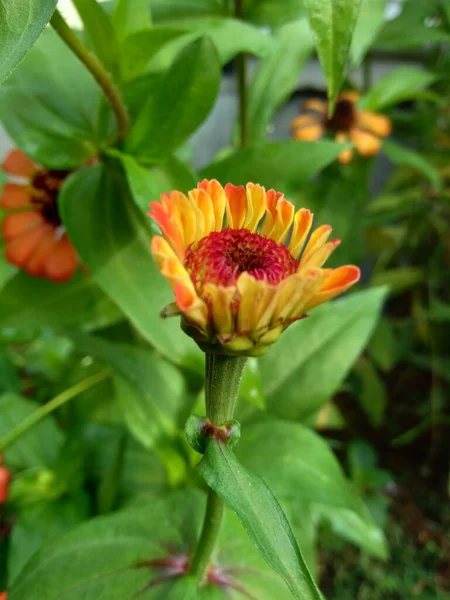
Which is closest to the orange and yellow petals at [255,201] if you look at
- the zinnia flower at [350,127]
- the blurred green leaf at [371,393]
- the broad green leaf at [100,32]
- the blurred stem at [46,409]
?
the broad green leaf at [100,32]

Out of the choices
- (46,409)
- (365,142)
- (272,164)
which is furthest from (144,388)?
(365,142)

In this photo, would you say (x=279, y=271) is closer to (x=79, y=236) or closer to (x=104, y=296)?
(x=79, y=236)

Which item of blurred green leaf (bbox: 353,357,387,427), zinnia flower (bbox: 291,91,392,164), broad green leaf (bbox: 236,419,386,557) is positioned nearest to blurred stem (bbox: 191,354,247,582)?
broad green leaf (bbox: 236,419,386,557)

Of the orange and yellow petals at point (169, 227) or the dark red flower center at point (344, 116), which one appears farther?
the dark red flower center at point (344, 116)

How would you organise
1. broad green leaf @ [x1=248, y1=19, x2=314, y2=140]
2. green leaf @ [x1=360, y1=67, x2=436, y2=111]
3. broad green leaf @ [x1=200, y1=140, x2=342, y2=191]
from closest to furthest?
1. broad green leaf @ [x1=200, y1=140, x2=342, y2=191]
2. broad green leaf @ [x1=248, y1=19, x2=314, y2=140]
3. green leaf @ [x1=360, y1=67, x2=436, y2=111]

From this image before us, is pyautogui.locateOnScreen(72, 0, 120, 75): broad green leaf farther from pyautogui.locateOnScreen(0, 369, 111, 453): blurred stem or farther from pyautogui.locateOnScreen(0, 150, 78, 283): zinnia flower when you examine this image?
pyautogui.locateOnScreen(0, 369, 111, 453): blurred stem

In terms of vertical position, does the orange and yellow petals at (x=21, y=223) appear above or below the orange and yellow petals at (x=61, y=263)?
above

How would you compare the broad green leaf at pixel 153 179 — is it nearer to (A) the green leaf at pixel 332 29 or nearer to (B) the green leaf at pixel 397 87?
(A) the green leaf at pixel 332 29
